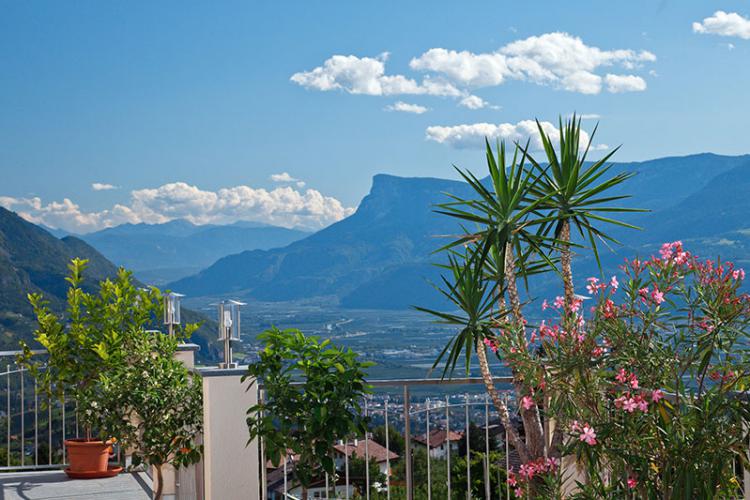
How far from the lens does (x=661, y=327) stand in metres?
3.53

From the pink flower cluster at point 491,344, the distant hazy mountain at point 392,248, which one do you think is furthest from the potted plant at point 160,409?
the distant hazy mountain at point 392,248

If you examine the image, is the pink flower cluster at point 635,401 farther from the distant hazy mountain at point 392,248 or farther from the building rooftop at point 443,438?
the distant hazy mountain at point 392,248

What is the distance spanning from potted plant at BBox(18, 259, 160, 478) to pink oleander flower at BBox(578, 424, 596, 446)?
13.0ft

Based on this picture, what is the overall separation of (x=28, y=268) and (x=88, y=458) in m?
30.8

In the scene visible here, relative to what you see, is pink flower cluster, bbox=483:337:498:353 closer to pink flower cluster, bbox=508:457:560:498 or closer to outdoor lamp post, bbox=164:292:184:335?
pink flower cluster, bbox=508:457:560:498

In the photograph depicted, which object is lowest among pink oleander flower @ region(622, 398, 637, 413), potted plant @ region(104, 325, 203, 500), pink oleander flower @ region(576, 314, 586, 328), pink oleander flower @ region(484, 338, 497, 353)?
potted plant @ region(104, 325, 203, 500)

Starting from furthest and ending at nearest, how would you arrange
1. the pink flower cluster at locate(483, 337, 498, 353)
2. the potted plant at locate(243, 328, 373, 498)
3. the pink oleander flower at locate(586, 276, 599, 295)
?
1. the pink flower cluster at locate(483, 337, 498, 353)
2. the potted plant at locate(243, 328, 373, 498)
3. the pink oleander flower at locate(586, 276, 599, 295)

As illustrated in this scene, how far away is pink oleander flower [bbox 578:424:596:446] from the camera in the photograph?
3.42 meters

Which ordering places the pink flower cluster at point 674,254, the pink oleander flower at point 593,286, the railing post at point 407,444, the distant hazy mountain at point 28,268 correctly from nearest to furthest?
the pink flower cluster at point 674,254 → the pink oleander flower at point 593,286 → the railing post at point 407,444 → the distant hazy mountain at point 28,268

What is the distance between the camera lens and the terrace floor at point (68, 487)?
6.06 m

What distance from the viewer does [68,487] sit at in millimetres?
6379

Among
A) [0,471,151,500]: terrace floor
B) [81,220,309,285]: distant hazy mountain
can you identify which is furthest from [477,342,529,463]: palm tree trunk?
[81,220,309,285]: distant hazy mountain

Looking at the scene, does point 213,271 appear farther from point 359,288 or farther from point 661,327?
point 661,327

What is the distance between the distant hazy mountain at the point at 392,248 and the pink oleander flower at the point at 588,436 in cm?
5765
